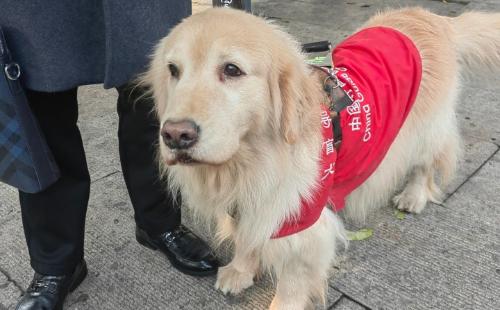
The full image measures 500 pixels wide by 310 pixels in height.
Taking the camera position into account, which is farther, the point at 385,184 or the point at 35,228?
the point at 385,184

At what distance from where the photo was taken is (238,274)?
2537mm

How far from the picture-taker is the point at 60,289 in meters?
2.43

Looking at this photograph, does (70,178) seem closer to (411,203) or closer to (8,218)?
(8,218)

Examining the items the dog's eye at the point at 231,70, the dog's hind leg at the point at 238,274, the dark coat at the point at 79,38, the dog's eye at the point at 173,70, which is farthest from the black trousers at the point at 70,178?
the dog's eye at the point at 231,70

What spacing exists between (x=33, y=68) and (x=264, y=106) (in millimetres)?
1051

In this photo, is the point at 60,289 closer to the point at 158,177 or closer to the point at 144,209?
the point at 144,209

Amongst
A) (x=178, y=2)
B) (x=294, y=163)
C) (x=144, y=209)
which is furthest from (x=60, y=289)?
(x=178, y=2)

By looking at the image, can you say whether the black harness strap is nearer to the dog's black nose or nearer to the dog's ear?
the dog's ear

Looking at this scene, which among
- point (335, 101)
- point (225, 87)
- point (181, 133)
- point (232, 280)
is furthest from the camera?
point (232, 280)

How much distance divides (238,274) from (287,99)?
1.17 meters

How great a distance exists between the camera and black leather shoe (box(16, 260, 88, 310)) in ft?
7.79

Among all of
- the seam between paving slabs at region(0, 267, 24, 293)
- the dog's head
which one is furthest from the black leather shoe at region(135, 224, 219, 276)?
the dog's head

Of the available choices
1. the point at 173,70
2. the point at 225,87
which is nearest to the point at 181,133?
the point at 225,87

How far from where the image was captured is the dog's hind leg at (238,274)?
8.25 feet
